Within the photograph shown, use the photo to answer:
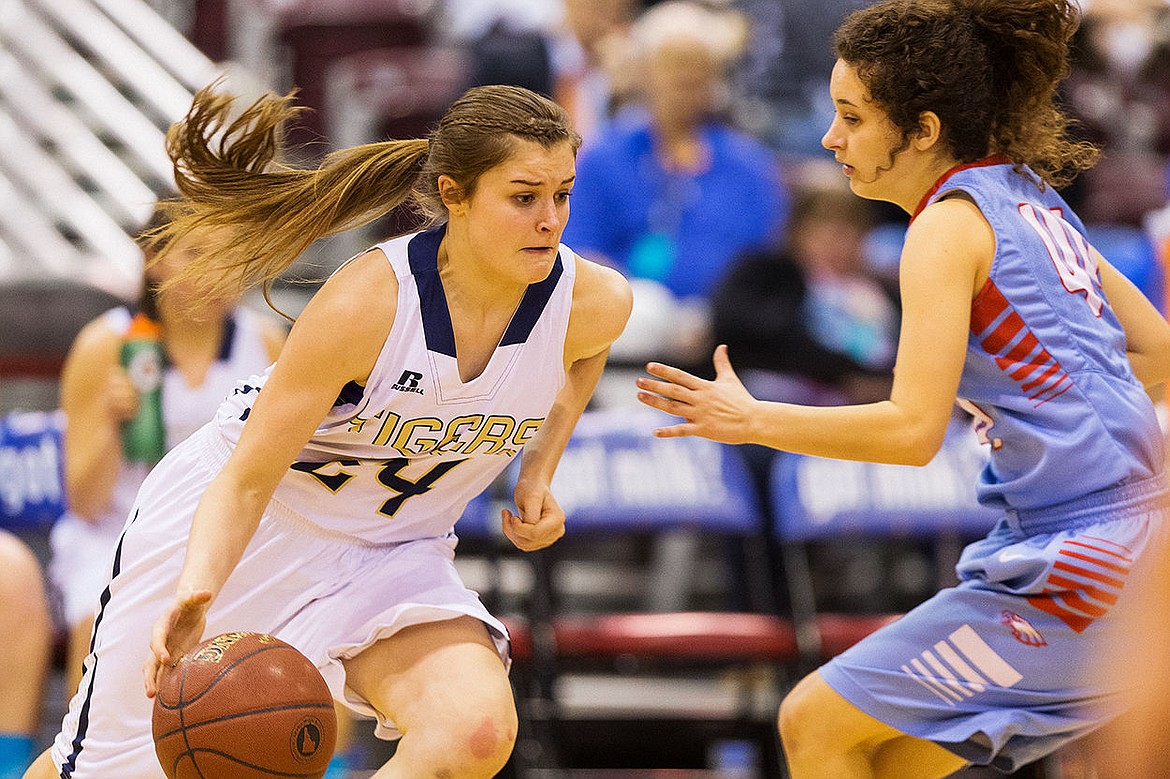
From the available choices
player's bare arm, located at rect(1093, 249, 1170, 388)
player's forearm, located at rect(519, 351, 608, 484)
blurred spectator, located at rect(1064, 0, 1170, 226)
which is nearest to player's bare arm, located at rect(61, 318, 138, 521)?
player's forearm, located at rect(519, 351, 608, 484)

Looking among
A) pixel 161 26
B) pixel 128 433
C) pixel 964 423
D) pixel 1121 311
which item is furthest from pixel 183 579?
pixel 161 26

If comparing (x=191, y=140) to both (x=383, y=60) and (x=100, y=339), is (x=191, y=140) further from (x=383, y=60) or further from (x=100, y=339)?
(x=383, y=60)

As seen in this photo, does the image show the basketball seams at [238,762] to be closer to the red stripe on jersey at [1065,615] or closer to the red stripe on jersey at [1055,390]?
the red stripe on jersey at [1065,615]

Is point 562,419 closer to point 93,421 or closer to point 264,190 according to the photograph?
point 264,190

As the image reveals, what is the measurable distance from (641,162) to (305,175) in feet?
10.8

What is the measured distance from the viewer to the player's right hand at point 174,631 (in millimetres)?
3033

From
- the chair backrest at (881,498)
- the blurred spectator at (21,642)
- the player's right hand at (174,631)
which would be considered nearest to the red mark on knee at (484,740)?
the player's right hand at (174,631)

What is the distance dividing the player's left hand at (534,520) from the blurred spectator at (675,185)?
3.02 meters

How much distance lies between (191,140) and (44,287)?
317 cm

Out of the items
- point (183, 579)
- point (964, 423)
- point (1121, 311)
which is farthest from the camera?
point (964, 423)

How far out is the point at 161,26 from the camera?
7875mm

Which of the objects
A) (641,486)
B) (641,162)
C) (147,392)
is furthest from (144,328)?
(641,162)

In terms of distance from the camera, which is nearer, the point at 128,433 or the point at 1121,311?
the point at 1121,311

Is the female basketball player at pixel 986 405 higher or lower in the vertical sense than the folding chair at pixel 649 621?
higher
